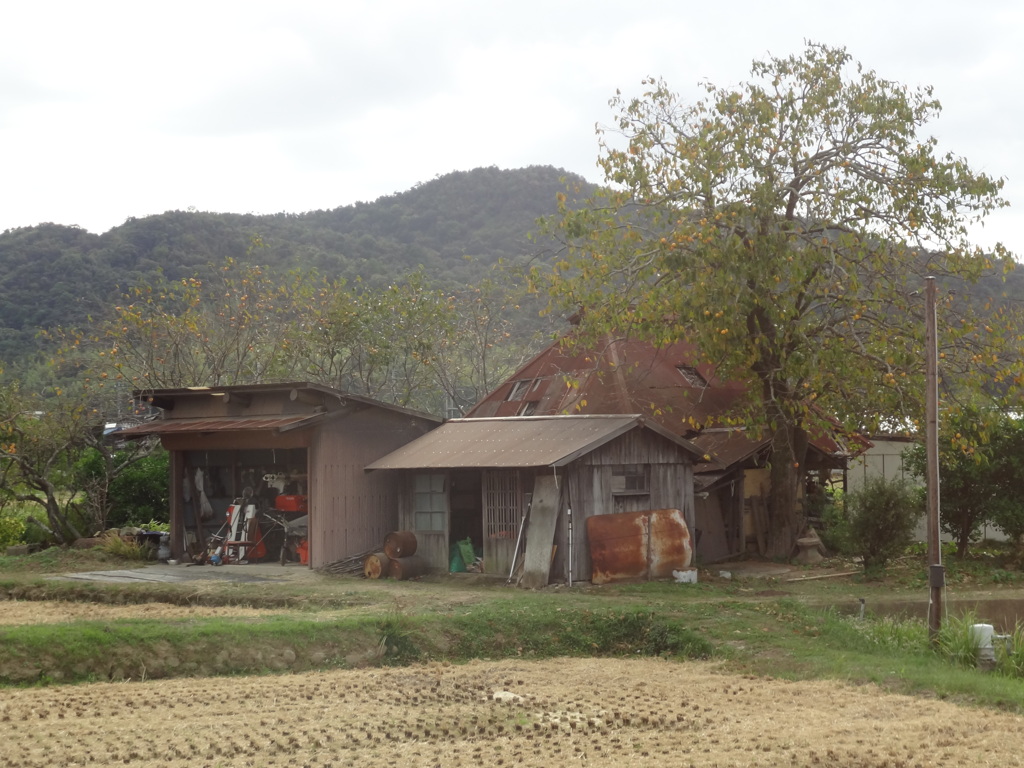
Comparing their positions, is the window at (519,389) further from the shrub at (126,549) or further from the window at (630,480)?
the shrub at (126,549)

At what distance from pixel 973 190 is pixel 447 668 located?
45.7 ft

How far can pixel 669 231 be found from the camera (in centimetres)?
Result: 2156

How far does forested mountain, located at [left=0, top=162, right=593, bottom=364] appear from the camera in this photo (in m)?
47.7

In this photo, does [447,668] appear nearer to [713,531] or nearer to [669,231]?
[669,231]

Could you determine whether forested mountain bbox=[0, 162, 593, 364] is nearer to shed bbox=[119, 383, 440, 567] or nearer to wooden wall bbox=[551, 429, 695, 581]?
shed bbox=[119, 383, 440, 567]

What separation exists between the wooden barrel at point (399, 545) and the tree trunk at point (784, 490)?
26.1 feet

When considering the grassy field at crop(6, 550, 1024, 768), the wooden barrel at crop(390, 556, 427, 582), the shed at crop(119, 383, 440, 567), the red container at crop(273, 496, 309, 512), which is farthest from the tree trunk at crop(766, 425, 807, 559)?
the red container at crop(273, 496, 309, 512)

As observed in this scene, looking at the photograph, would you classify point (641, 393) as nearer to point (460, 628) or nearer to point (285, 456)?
point (285, 456)

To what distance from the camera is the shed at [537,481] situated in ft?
66.1

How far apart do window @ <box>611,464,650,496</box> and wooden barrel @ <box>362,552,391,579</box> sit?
474cm

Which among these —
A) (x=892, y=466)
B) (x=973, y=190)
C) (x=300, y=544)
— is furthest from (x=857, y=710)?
(x=892, y=466)

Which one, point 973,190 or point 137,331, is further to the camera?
point 137,331

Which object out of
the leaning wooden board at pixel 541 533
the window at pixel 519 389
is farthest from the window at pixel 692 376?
the leaning wooden board at pixel 541 533

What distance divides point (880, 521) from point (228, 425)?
42.9 ft
